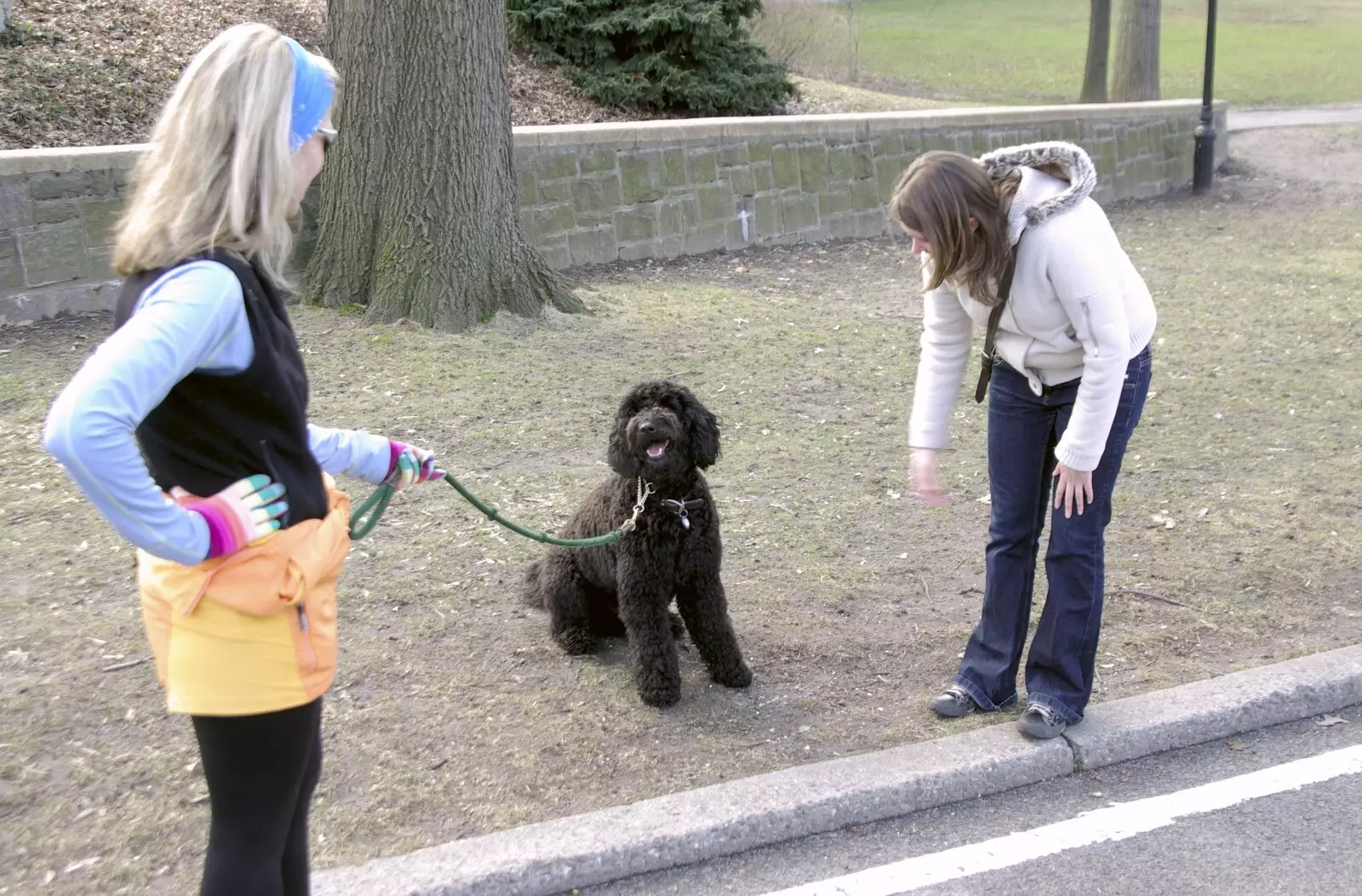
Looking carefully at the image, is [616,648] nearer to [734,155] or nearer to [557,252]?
[557,252]

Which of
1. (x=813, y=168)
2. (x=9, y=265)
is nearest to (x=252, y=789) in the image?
(x=9, y=265)

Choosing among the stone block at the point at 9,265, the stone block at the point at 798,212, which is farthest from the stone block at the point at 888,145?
the stone block at the point at 9,265

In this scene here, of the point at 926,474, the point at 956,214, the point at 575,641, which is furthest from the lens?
the point at 575,641

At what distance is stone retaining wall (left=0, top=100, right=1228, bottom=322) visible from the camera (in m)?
7.91

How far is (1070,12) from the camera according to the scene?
1706 inches

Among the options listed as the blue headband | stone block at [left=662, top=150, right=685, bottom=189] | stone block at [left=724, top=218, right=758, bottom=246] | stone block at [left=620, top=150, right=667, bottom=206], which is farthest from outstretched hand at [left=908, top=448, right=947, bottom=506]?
stone block at [left=724, top=218, right=758, bottom=246]

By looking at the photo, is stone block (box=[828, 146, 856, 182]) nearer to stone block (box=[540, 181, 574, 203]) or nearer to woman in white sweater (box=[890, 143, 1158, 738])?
stone block (box=[540, 181, 574, 203])

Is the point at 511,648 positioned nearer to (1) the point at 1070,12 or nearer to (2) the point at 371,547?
(2) the point at 371,547

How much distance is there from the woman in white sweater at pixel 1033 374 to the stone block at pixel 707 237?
23.5ft

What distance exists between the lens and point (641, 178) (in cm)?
1059

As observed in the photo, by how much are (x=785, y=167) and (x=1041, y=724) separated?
8.36 metres

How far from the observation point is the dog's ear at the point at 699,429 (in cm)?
404

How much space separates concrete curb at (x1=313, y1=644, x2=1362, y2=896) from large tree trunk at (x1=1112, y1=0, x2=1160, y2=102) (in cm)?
1554

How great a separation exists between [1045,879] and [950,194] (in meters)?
1.79
